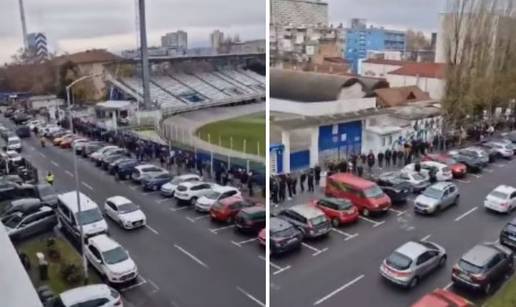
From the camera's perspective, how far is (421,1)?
3.65 metres

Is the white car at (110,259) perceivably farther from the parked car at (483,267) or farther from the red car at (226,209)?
the parked car at (483,267)

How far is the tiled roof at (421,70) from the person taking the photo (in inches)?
148

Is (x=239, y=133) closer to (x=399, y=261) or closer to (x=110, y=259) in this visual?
(x=110, y=259)

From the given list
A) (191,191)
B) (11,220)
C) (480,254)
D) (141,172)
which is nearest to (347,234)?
(480,254)

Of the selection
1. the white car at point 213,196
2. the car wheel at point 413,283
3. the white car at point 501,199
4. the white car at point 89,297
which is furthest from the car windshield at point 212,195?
the white car at point 501,199

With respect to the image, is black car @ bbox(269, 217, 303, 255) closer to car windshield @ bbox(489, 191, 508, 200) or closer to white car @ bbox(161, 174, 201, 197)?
white car @ bbox(161, 174, 201, 197)

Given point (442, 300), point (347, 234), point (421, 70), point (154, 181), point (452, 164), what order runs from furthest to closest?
1. point (452, 164)
2. point (421, 70)
3. point (347, 234)
4. point (154, 181)
5. point (442, 300)

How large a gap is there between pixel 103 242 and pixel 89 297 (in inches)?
13.6

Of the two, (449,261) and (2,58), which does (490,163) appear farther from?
(2,58)

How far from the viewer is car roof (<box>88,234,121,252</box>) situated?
3.17 m

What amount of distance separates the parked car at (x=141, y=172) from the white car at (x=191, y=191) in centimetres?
23

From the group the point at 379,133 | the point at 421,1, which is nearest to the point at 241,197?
the point at 379,133

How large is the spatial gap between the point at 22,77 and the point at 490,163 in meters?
3.63

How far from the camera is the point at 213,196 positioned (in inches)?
144
